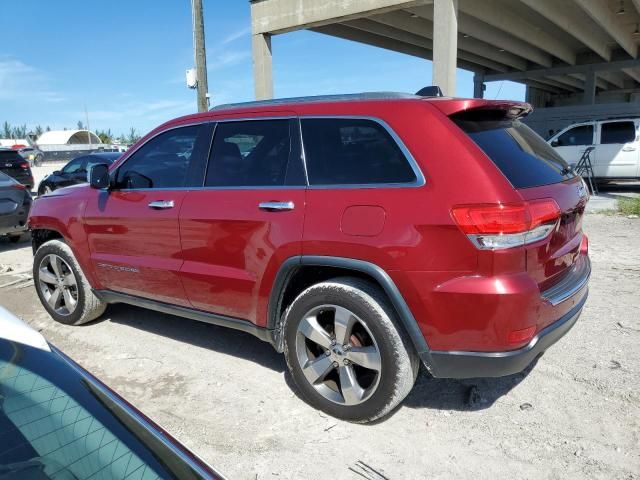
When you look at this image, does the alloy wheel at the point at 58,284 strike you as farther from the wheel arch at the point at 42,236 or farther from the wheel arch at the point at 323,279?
the wheel arch at the point at 323,279

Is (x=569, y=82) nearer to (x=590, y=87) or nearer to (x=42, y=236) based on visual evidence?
(x=590, y=87)

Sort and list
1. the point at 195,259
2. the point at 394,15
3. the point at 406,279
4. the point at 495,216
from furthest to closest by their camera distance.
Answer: the point at 394,15, the point at 195,259, the point at 406,279, the point at 495,216

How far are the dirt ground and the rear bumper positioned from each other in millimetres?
429

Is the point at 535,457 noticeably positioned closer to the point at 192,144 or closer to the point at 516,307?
the point at 516,307

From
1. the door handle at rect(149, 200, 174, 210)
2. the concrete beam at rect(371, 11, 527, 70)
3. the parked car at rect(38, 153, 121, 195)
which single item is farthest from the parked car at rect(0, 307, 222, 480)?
the concrete beam at rect(371, 11, 527, 70)

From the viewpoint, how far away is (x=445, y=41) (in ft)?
36.2

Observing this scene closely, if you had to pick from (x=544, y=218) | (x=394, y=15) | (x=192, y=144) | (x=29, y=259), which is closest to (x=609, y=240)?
(x=544, y=218)

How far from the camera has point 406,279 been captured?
8.51 feet

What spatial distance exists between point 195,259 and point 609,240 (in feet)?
20.5

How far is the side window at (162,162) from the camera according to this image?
3.74m

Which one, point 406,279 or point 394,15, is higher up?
point 394,15

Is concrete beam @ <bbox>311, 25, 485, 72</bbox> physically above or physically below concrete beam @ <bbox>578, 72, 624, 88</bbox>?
below

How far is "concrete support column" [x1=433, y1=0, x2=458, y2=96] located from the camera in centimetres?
1091

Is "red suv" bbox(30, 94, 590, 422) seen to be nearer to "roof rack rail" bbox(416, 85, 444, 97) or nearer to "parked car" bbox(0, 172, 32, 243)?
"roof rack rail" bbox(416, 85, 444, 97)
